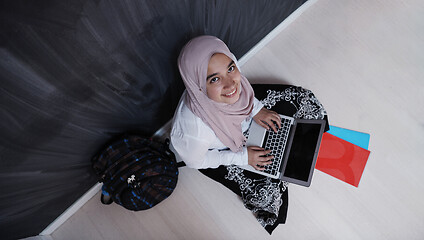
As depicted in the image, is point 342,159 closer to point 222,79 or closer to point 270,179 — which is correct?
point 270,179

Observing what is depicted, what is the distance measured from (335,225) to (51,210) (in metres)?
1.44

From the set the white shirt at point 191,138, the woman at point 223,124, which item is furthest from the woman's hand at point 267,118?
the white shirt at point 191,138

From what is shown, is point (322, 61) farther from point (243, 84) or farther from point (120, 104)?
point (120, 104)

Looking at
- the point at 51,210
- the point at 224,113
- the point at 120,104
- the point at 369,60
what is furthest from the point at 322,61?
the point at 51,210

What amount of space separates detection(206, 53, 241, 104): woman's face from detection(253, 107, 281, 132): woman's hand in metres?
0.39

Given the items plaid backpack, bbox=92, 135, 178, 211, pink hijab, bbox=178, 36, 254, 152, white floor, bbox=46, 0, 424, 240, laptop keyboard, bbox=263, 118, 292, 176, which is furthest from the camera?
white floor, bbox=46, 0, 424, 240

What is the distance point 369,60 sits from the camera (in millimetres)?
1663

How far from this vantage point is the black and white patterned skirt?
132 cm

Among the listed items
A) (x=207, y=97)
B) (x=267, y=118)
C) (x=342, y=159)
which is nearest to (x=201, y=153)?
(x=207, y=97)

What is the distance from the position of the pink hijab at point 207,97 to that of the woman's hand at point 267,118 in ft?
0.44

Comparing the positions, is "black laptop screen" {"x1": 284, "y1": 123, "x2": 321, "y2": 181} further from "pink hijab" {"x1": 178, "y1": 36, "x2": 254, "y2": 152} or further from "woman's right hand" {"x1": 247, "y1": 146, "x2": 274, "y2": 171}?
"pink hijab" {"x1": 178, "y1": 36, "x2": 254, "y2": 152}

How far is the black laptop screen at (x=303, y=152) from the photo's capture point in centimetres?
122

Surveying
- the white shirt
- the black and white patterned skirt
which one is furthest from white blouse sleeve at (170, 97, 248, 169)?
the black and white patterned skirt

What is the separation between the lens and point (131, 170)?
3.81 ft
